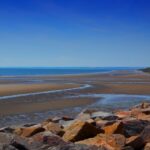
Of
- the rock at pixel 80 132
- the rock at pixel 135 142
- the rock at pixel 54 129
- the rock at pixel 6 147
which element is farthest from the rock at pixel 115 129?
the rock at pixel 6 147

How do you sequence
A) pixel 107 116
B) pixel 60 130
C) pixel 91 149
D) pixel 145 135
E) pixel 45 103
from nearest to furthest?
pixel 91 149, pixel 145 135, pixel 60 130, pixel 107 116, pixel 45 103

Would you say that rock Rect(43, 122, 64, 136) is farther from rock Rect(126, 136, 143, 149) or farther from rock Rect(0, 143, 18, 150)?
rock Rect(0, 143, 18, 150)

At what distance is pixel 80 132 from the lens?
9.44m

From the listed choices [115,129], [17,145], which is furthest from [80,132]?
[17,145]

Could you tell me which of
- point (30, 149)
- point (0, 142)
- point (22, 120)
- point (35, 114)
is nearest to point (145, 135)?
point (30, 149)

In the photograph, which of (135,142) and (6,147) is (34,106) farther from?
(6,147)

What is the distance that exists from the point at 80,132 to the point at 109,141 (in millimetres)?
1107

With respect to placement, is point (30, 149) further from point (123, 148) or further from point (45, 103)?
point (45, 103)

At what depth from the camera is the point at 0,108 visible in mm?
22578

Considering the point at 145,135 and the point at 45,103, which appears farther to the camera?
the point at 45,103

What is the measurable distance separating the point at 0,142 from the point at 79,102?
1871 centimetres

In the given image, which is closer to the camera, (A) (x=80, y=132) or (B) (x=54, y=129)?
(A) (x=80, y=132)

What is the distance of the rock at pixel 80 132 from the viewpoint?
30.6 feet

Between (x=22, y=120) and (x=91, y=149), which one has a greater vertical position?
(x=91, y=149)
